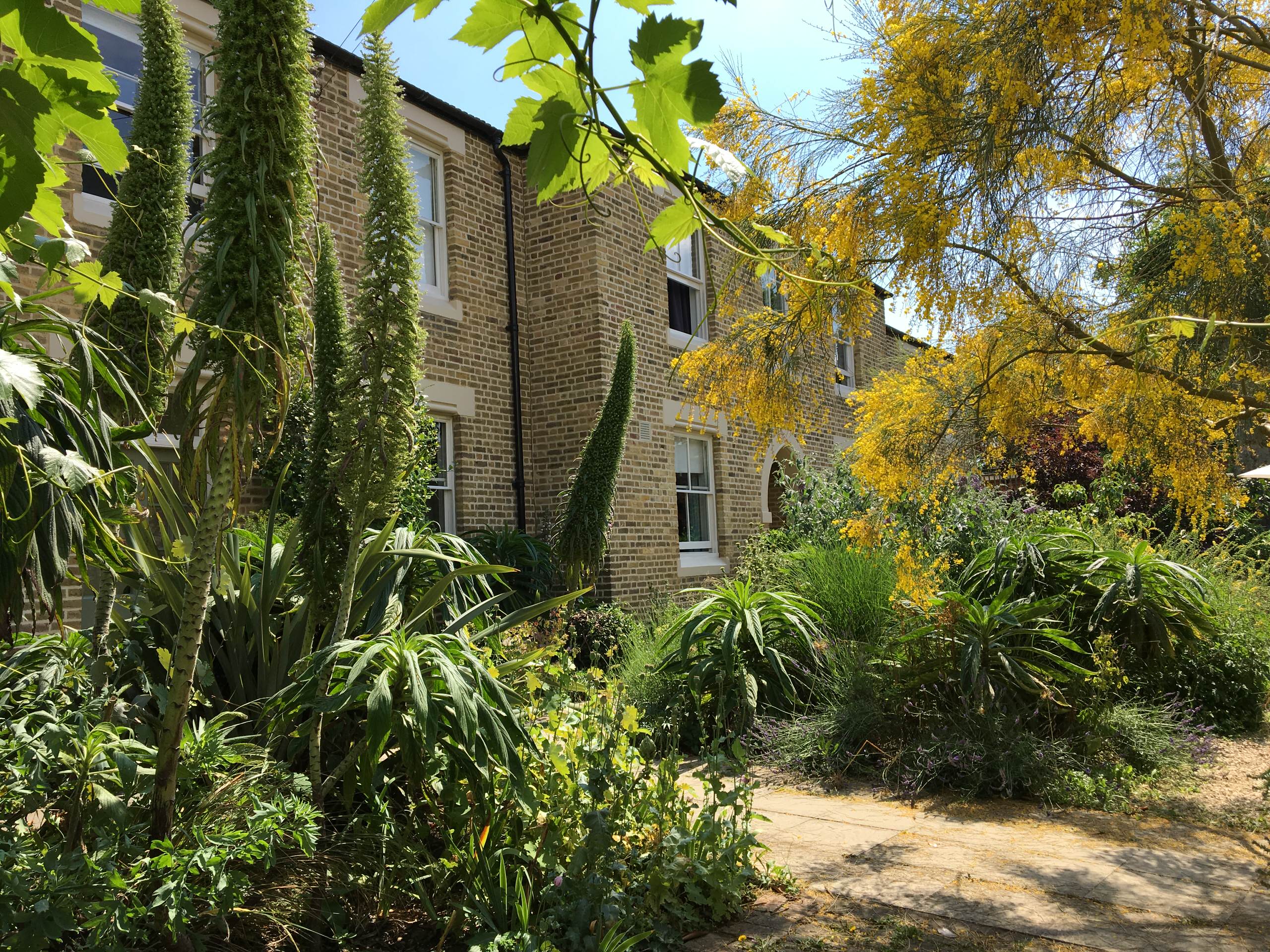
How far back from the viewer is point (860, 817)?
4828mm

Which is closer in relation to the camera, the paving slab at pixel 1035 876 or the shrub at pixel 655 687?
the paving slab at pixel 1035 876

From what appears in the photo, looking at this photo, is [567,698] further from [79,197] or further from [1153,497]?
[1153,497]

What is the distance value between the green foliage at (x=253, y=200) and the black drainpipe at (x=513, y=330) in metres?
8.13

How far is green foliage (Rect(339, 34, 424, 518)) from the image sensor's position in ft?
10.4

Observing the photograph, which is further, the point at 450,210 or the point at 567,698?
the point at 450,210

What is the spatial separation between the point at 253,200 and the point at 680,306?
11.2 meters

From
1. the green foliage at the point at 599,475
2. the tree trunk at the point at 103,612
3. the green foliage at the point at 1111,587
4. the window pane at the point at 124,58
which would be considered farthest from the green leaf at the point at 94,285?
A: the green foliage at the point at 599,475

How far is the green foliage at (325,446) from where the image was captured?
4023mm

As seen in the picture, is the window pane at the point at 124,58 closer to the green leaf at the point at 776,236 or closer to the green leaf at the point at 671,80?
the green leaf at the point at 776,236

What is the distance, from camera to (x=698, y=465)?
13.0m

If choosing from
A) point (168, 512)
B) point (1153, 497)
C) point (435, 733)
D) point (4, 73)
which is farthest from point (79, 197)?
point (1153, 497)

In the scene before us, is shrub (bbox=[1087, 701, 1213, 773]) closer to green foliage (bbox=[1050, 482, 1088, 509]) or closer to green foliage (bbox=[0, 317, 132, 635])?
green foliage (bbox=[0, 317, 132, 635])

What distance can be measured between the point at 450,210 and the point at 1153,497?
36.6 ft

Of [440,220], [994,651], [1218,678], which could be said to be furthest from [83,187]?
Result: [1218,678]
